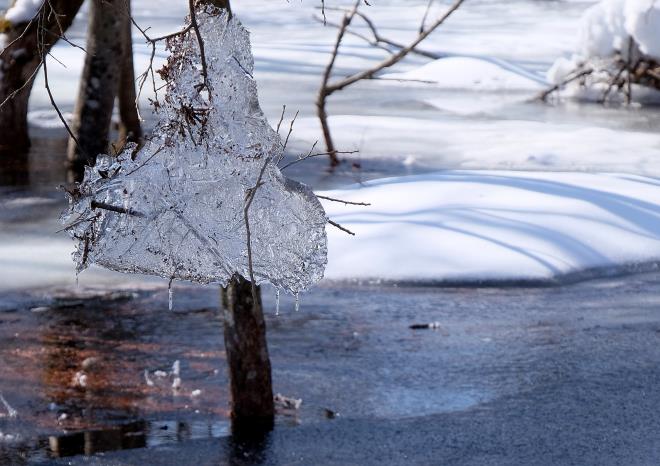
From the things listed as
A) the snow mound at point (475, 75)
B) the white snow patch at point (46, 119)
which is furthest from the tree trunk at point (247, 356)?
the snow mound at point (475, 75)

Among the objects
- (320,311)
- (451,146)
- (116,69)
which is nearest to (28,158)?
(116,69)

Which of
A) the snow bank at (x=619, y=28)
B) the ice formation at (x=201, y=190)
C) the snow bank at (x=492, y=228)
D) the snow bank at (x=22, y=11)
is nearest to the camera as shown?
the ice formation at (x=201, y=190)

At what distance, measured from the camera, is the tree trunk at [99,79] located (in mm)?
12219

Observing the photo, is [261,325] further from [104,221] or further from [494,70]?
[494,70]

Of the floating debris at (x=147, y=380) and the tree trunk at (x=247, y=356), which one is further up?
the tree trunk at (x=247, y=356)

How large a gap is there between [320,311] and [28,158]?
274 inches

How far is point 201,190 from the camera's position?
5.03 meters

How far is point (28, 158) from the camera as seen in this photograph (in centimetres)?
1394

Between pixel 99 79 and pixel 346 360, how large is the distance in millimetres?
6412

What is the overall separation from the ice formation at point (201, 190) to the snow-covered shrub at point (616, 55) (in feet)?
39.0

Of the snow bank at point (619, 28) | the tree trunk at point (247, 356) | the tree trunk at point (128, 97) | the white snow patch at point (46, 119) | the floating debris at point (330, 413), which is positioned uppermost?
the snow bank at point (619, 28)

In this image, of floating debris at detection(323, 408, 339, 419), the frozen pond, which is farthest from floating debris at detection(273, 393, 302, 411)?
floating debris at detection(323, 408, 339, 419)

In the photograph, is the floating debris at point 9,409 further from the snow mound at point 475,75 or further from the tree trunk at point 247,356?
the snow mound at point 475,75

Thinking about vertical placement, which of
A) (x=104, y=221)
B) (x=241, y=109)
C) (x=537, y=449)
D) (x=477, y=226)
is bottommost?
(x=537, y=449)
